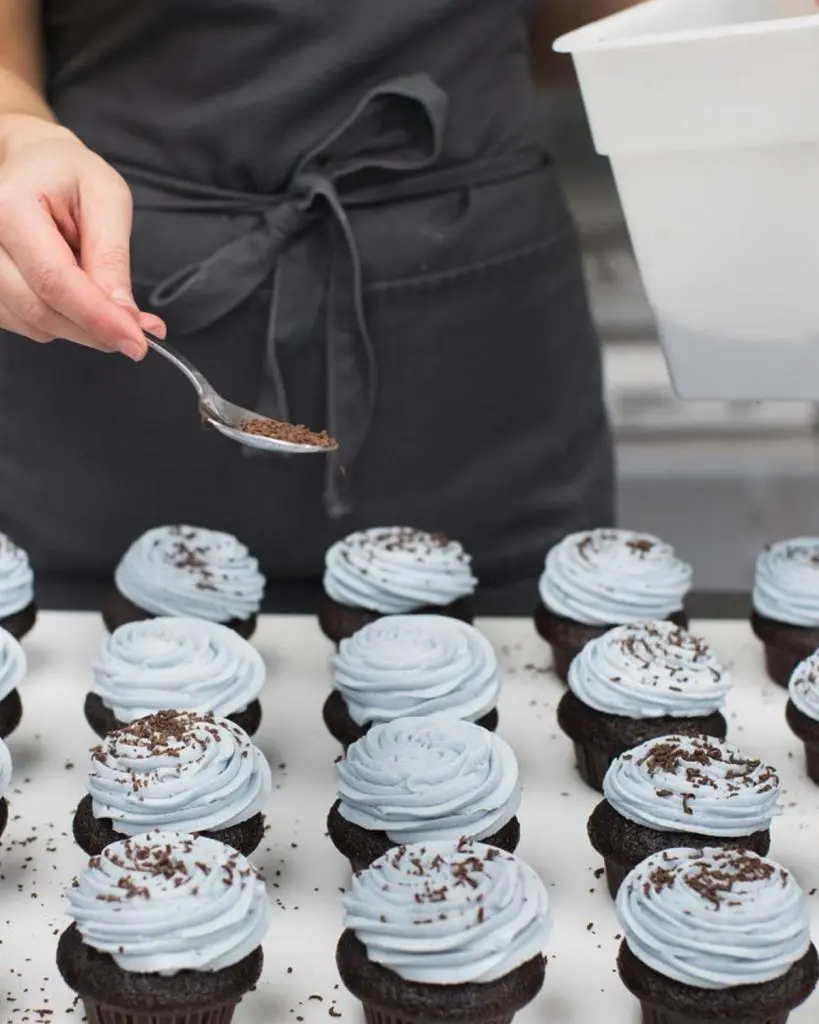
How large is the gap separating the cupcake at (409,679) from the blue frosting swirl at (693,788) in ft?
0.94

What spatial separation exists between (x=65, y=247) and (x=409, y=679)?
78 centimetres

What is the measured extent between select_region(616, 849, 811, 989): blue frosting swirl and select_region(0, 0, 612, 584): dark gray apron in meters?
1.04

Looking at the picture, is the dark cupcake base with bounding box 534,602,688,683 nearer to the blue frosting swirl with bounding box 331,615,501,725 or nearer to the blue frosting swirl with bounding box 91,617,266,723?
the blue frosting swirl with bounding box 331,615,501,725

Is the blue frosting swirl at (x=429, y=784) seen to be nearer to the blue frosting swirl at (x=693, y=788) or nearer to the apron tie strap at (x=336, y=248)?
the blue frosting swirl at (x=693, y=788)

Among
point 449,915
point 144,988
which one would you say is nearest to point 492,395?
point 449,915

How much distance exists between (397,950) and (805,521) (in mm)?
2448

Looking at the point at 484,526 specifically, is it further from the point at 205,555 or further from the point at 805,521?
the point at 805,521

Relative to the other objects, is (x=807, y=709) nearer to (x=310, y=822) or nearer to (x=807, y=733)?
(x=807, y=733)

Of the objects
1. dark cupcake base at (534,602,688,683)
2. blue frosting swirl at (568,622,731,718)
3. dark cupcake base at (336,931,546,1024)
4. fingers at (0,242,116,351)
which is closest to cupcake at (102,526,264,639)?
dark cupcake base at (534,602,688,683)

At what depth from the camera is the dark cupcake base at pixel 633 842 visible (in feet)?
6.13

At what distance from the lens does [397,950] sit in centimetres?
162

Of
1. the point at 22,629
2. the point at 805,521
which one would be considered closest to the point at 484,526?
the point at 22,629

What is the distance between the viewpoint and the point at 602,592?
2.43 meters

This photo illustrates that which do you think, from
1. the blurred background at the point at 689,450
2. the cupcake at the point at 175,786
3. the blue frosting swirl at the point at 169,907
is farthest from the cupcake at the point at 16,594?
the blurred background at the point at 689,450
